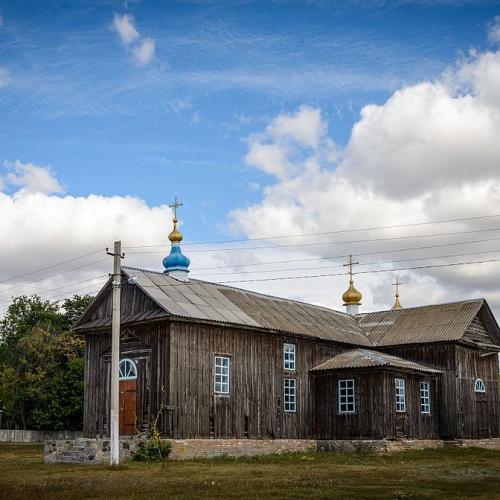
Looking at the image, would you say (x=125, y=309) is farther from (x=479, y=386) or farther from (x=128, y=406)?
(x=479, y=386)

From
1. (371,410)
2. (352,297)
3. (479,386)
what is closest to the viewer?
(371,410)

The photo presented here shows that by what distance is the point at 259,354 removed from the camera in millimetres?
32875

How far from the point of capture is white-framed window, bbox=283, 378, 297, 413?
3416 centimetres

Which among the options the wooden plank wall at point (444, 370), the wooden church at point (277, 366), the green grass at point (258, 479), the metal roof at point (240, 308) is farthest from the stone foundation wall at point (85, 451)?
the wooden plank wall at point (444, 370)

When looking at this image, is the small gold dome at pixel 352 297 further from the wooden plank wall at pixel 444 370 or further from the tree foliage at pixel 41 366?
the tree foliage at pixel 41 366

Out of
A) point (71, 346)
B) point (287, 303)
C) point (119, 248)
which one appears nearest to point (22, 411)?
point (71, 346)

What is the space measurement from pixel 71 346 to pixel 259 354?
2883cm

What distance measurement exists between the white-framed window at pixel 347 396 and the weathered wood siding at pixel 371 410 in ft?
0.55

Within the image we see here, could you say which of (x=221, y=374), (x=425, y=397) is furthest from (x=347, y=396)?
(x=221, y=374)

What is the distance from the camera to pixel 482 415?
40344 millimetres

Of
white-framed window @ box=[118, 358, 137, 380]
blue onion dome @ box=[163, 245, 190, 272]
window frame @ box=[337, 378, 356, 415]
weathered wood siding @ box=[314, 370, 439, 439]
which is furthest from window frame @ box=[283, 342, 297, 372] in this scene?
white-framed window @ box=[118, 358, 137, 380]

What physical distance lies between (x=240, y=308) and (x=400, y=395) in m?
7.93

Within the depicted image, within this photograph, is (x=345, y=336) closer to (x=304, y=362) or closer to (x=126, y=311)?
(x=304, y=362)

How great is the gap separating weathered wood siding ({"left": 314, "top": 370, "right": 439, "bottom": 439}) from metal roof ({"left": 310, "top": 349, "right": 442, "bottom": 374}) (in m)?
0.36
